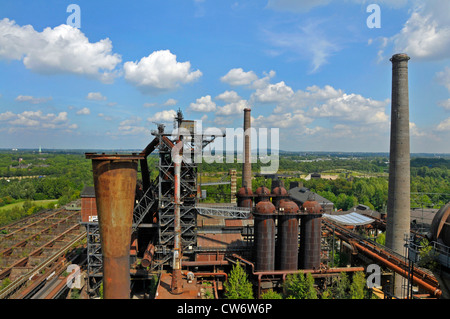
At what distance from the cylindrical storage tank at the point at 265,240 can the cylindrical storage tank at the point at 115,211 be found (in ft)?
37.9

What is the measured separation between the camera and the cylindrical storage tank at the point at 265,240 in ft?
71.5

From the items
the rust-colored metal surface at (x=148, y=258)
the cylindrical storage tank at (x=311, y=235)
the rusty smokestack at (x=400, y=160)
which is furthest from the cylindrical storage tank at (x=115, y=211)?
the rusty smokestack at (x=400, y=160)

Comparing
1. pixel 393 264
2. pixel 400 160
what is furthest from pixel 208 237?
pixel 400 160

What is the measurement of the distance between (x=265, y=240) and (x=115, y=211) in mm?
13149

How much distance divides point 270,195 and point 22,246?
30.1 m

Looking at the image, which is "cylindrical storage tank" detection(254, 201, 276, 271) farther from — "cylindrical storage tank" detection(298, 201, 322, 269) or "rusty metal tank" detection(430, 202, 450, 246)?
"rusty metal tank" detection(430, 202, 450, 246)

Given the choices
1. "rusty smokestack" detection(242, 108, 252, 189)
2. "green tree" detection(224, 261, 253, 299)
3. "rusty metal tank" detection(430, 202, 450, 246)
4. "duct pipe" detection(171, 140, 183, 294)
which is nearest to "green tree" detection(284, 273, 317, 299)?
"green tree" detection(224, 261, 253, 299)

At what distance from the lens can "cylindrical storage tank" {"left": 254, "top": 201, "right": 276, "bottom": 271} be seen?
21797mm

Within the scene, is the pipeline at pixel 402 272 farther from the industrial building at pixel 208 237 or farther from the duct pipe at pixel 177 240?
the duct pipe at pixel 177 240

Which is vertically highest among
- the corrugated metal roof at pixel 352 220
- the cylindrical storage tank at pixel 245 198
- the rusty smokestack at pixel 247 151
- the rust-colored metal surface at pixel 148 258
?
the rusty smokestack at pixel 247 151

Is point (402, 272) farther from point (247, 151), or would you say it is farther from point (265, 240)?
point (247, 151)

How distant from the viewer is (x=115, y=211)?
12227 millimetres
